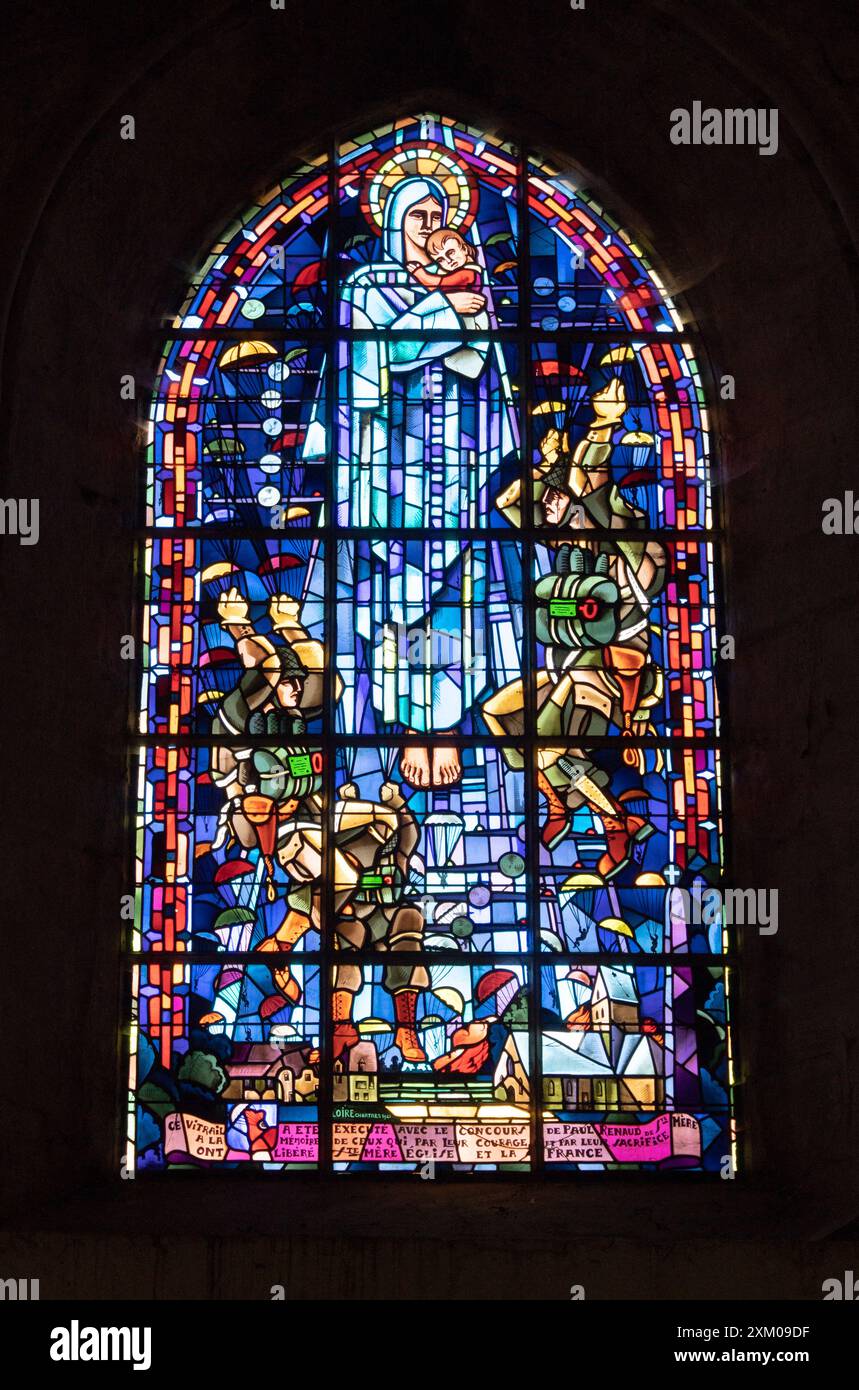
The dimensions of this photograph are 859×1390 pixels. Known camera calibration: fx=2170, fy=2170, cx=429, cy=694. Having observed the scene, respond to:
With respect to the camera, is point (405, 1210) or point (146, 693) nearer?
point (405, 1210)

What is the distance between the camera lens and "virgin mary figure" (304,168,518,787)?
700cm

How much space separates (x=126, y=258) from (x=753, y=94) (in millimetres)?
2112

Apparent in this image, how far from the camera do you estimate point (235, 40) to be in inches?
281

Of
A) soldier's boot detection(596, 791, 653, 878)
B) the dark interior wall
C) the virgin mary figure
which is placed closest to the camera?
the dark interior wall

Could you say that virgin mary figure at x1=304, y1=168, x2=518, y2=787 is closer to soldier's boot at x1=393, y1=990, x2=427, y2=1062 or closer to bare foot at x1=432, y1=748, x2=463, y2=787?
bare foot at x1=432, y1=748, x2=463, y2=787

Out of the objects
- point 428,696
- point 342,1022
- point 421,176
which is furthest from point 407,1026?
point 421,176

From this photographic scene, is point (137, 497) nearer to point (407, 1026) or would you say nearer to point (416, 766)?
point (416, 766)

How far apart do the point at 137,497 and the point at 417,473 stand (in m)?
0.93

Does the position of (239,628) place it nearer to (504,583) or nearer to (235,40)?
(504,583)

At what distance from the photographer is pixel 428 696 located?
7000 mm

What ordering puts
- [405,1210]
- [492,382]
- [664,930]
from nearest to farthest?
[405,1210] → [664,930] → [492,382]

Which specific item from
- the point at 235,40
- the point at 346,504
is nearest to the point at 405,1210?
the point at 346,504

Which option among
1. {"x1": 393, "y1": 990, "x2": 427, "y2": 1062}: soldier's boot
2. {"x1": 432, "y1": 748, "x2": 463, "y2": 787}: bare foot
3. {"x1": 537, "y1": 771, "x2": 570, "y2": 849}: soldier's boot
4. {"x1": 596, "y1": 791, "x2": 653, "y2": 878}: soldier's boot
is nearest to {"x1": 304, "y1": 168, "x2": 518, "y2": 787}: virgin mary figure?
{"x1": 432, "y1": 748, "x2": 463, "y2": 787}: bare foot

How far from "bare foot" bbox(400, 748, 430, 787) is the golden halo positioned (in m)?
1.88
